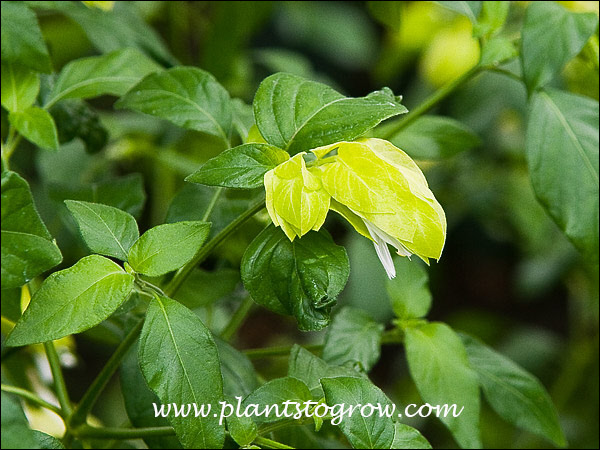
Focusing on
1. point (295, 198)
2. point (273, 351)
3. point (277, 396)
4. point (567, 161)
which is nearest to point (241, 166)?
point (295, 198)

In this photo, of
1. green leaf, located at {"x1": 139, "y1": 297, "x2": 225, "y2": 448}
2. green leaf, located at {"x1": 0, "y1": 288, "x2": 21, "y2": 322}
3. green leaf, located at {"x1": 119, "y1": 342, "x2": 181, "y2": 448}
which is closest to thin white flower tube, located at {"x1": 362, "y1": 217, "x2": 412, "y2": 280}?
green leaf, located at {"x1": 139, "y1": 297, "x2": 225, "y2": 448}

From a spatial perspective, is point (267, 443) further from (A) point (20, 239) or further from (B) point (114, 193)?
(B) point (114, 193)

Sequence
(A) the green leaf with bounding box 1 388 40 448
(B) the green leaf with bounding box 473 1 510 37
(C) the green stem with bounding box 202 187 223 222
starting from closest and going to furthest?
(A) the green leaf with bounding box 1 388 40 448, (C) the green stem with bounding box 202 187 223 222, (B) the green leaf with bounding box 473 1 510 37

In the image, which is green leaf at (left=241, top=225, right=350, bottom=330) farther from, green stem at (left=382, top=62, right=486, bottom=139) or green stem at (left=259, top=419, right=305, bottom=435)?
green stem at (left=382, top=62, right=486, bottom=139)

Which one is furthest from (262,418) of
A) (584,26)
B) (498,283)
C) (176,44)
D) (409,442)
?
(498,283)

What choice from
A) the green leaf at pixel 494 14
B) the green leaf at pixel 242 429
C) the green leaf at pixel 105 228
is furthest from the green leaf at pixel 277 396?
the green leaf at pixel 494 14

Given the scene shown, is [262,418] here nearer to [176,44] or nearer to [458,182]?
[176,44]

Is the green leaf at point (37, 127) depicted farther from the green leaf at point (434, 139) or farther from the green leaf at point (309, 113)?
the green leaf at point (434, 139)
